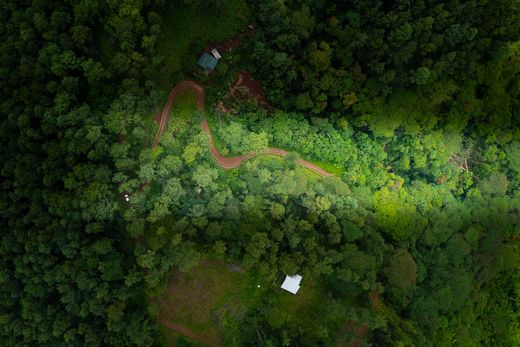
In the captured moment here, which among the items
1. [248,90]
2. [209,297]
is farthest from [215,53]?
[209,297]

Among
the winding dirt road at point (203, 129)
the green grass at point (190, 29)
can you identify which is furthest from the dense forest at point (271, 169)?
the winding dirt road at point (203, 129)

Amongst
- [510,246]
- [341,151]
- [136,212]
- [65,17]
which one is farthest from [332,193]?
[65,17]

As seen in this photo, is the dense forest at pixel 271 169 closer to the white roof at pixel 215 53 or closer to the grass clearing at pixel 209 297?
the grass clearing at pixel 209 297

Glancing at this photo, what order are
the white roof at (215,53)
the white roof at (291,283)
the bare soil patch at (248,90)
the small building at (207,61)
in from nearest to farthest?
the white roof at (291,283) < the small building at (207,61) < the white roof at (215,53) < the bare soil patch at (248,90)

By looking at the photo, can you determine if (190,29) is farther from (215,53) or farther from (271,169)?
(271,169)

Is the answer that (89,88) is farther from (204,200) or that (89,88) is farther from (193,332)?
(193,332)

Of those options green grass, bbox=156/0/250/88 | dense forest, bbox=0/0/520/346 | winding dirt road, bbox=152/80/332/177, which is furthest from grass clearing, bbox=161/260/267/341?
green grass, bbox=156/0/250/88
